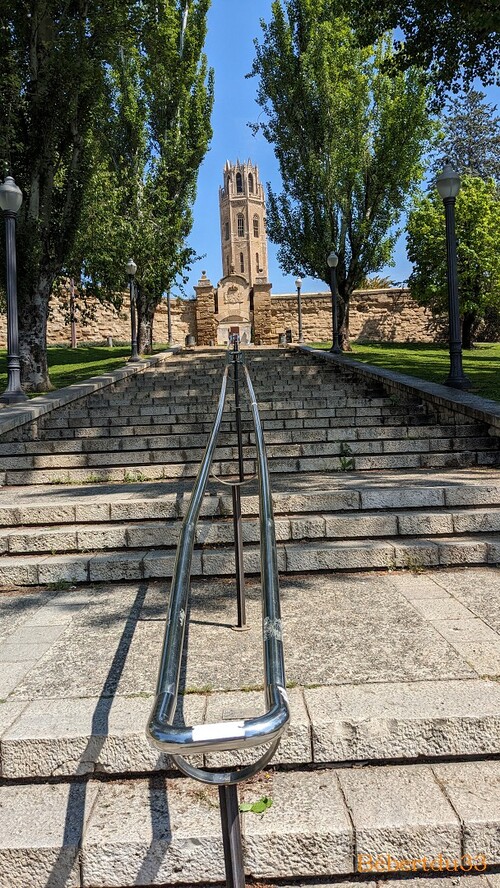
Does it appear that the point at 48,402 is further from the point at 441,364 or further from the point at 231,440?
the point at 441,364

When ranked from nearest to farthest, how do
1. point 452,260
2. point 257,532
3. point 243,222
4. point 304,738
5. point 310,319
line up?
1. point 304,738
2. point 257,532
3. point 452,260
4. point 310,319
5. point 243,222

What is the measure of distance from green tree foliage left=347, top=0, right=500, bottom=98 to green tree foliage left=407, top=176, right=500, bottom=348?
1045cm

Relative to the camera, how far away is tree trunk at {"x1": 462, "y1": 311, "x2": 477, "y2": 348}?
21.8 metres

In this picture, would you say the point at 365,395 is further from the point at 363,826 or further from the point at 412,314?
the point at 412,314

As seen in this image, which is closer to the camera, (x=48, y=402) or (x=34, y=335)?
(x=48, y=402)

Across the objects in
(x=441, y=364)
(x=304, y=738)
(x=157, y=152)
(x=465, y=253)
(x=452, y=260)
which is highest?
(x=157, y=152)

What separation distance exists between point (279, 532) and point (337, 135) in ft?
57.2

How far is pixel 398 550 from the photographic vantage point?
4.05 meters

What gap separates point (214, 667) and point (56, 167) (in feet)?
36.9

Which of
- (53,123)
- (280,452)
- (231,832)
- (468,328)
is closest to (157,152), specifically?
(53,123)

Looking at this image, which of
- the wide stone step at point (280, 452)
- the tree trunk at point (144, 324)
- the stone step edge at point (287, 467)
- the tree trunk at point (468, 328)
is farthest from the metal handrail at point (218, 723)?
the tree trunk at point (468, 328)

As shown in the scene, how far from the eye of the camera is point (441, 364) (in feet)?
50.6

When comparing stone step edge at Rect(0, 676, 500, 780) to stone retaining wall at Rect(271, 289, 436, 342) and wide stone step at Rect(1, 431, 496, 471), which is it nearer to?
wide stone step at Rect(1, 431, 496, 471)

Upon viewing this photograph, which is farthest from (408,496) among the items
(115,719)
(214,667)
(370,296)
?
(370,296)
